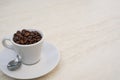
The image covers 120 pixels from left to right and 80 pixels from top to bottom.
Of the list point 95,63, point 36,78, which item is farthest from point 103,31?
point 36,78

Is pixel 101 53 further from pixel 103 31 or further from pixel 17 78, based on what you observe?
pixel 17 78

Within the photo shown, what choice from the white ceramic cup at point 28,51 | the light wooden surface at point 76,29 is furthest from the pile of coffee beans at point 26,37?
the light wooden surface at point 76,29

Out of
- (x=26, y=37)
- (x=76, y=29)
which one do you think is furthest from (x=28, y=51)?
(x=76, y=29)

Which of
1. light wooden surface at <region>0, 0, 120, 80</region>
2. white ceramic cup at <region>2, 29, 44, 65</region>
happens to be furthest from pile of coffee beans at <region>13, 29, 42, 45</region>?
light wooden surface at <region>0, 0, 120, 80</region>

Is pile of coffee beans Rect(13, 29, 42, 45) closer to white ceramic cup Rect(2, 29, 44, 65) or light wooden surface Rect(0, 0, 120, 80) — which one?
white ceramic cup Rect(2, 29, 44, 65)

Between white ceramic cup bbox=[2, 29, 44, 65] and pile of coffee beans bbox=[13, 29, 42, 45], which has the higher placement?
pile of coffee beans bbox=[13, 29, 42, 45]

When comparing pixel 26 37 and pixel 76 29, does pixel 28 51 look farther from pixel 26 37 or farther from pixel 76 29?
pixel 76 29
